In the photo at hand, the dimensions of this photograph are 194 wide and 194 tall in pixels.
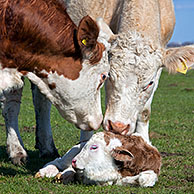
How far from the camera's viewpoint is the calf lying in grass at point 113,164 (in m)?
5.23

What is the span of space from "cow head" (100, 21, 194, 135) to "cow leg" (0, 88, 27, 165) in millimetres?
1587

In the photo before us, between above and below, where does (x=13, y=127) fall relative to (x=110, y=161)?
below

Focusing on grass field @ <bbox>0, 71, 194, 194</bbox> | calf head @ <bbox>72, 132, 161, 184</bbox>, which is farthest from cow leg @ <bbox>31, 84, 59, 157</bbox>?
calf head @ <bbox>72, 132, 161, 184</bbox>

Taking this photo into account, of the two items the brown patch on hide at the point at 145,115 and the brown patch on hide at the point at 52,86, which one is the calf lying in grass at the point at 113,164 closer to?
the brown patch on hide at the point at 52,86

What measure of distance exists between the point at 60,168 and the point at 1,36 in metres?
1.84

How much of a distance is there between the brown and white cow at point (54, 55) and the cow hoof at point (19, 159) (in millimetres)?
1569

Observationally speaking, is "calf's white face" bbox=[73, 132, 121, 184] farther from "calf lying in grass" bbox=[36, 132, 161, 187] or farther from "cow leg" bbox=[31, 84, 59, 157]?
"cow leg" bbox=[31, 84, 59, 157]

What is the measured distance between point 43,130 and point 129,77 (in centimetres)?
238

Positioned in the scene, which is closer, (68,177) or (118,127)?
(68,177)

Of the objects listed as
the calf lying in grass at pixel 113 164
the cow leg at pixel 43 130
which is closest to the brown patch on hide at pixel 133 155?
the calf lying in grass at pixel 113 164

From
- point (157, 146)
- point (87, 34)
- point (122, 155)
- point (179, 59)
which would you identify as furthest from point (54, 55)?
point (157, 146)

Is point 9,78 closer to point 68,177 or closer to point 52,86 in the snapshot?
point 52,86

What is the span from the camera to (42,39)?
528 centimetres

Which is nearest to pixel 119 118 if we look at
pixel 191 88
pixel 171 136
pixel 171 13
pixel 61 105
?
pixel 61 105
